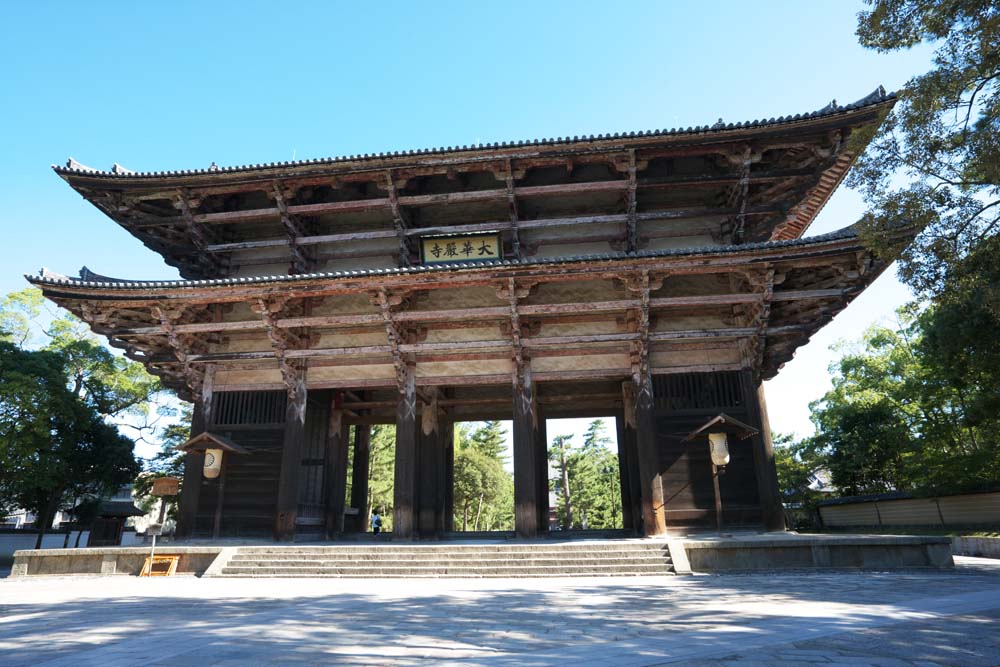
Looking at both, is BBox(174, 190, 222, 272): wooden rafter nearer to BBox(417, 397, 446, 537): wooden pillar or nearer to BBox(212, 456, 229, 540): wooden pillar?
BBox(212, 456, 229, 540): wooden pillar

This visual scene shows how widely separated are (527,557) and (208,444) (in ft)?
25.5

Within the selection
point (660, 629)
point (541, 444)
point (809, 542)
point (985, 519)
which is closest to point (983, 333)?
point (985, 519)

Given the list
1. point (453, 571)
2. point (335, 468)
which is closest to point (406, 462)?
point (335, 468)

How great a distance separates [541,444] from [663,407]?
417 centimetres

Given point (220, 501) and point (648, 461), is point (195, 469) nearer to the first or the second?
point (220, 501)

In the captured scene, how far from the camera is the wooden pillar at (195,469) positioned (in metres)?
13.3

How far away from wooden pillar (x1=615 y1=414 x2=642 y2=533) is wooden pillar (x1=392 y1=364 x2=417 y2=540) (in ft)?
17.5

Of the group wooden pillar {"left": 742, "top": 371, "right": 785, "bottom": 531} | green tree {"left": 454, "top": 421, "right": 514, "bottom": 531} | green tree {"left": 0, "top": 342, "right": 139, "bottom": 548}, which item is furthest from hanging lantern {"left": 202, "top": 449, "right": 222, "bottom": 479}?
green tree {"left": 454, "top": 421, "right": 514, "bottom": 531}

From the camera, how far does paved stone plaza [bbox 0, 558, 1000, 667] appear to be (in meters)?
4.47

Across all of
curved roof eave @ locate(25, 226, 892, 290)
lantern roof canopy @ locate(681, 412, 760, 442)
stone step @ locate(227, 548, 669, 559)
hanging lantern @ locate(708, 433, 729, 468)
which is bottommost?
stone step @ locate(227, 548, 669, 559)

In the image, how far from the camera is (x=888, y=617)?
224 inches

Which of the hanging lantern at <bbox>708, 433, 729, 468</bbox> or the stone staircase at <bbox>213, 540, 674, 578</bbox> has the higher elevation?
the hanging lantern at <bbox>708, 433, 729, 468</bbox>

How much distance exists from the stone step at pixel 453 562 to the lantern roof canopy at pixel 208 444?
9.23 ft

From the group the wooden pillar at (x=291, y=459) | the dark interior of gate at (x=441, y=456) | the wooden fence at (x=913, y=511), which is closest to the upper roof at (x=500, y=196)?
the wooden pillar at (x=291, y=459)
